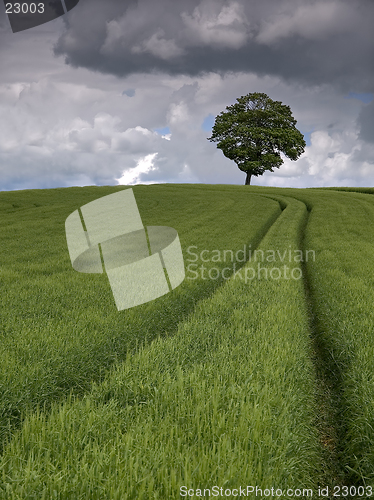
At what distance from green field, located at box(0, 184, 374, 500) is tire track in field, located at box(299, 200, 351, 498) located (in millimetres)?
20

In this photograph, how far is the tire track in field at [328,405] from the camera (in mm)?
3580

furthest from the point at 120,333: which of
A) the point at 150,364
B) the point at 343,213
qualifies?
the point at 343,213

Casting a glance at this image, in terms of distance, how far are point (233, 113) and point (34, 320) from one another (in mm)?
63555

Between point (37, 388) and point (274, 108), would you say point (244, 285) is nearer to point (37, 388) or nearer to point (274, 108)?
point (37, 388)

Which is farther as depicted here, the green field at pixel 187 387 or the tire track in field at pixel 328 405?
the tire track in field at pixel 328 405

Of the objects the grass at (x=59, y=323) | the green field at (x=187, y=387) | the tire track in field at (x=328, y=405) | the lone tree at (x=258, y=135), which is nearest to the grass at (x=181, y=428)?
the green field at (x=187, y=387)

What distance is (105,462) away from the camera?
2.78 metres

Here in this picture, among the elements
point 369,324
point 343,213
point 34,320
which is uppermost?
point 343,213

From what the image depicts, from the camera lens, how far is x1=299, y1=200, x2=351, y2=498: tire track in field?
11.7ft

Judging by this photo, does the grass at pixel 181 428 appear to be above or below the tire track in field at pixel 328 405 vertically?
above

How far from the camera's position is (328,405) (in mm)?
4727

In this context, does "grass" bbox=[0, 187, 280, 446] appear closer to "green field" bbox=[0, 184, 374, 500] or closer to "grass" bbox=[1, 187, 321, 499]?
"green field" bbox=[0, 184, 374, 500]

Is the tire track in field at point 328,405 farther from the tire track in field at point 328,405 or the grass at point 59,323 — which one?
the grass at point 59,323

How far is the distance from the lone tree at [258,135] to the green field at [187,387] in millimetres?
50330
